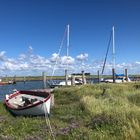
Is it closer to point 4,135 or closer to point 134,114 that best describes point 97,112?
point 134,114

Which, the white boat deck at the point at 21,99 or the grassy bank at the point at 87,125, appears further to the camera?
the white boat deck at the point at 21,99

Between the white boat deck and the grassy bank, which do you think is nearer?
the grassy bank

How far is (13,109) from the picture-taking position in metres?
23.5

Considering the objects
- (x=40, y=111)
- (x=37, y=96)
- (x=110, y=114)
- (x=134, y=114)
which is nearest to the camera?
(x=134, y=114)

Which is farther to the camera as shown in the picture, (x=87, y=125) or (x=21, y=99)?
(x=21, y=99)

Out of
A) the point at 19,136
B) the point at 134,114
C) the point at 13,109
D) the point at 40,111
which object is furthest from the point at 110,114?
the point at 13,109

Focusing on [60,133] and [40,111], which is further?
[40,111]

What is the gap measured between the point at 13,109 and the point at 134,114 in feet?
33.4

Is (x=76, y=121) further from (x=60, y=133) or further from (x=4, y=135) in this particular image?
(x=4, y=135)

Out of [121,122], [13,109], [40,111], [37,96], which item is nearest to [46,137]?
[121,122]

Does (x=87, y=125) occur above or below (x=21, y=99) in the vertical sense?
below

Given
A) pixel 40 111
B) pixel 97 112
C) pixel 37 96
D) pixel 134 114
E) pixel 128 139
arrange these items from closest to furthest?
pixel 128 139 < pixel 134 114 < pixel 97 112 < pixel 40 111 < pixel 37 96

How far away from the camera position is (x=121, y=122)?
48.7ft

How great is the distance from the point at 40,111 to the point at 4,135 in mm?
7093
